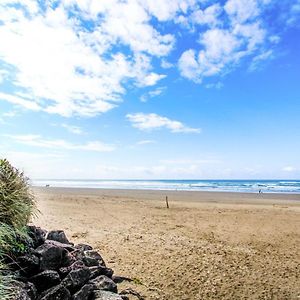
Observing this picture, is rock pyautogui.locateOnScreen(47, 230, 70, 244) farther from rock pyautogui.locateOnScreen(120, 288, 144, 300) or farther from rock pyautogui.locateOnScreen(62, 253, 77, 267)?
rock pyautogui.locateOnScreen(120, 288, 144, 300)

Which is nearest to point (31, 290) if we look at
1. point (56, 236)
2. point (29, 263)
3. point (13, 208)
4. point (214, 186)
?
point (29, 263)

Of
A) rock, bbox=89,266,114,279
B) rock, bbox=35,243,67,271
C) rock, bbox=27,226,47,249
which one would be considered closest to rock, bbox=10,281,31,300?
rock, bbox=35,243,67,271

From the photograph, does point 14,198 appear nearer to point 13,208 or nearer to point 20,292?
point 13,208

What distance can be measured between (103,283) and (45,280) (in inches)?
50.9

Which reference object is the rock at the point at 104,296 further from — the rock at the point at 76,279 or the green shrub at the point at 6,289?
the green shrub at the point at 6,289

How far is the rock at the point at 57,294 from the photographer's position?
20.2 feet

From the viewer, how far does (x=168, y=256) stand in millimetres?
10836

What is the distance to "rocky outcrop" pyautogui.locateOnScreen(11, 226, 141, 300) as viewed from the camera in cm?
625

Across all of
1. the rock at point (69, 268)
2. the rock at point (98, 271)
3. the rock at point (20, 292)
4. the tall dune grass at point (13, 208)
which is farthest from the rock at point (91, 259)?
the rock at point (20, 292)

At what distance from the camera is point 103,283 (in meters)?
7.31

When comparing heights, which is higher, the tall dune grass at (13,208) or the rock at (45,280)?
the tall dune grass at (13,208)

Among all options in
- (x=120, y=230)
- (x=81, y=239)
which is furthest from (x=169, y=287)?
(x=120, y=230)


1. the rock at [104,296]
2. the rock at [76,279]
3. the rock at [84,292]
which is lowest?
the rock at [104,296]

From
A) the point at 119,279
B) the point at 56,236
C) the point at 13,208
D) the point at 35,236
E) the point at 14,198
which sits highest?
the point at 14,198
